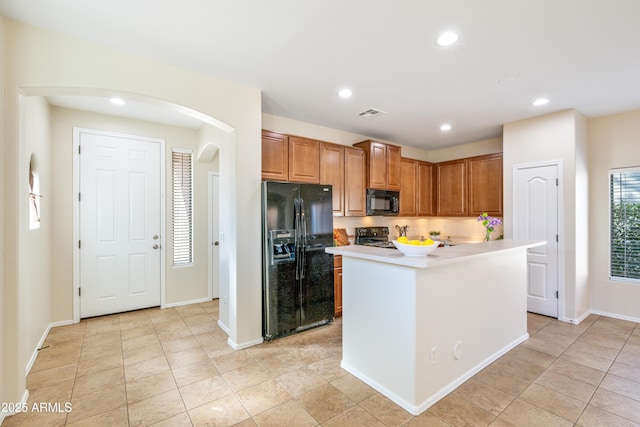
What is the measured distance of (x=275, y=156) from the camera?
360 centimetres

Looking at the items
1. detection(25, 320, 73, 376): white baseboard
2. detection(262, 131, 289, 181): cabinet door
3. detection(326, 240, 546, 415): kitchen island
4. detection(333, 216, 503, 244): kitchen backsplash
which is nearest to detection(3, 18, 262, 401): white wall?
detection(262, 131, 289, 181): cabinet door

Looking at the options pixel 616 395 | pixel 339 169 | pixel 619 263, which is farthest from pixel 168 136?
pixel 619 263

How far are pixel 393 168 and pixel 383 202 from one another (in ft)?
2.02

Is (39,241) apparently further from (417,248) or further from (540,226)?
(540,226)

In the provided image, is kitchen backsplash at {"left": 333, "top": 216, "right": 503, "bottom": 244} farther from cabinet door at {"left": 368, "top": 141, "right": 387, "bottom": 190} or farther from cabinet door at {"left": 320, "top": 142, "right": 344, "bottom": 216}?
cabinet door at {"left": 368, "top": 141, "right": 387, "bottom": 190}

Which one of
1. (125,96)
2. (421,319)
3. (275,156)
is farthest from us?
A: (275,156)

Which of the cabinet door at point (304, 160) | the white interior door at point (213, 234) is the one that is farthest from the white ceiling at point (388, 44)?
the white interior door at point (213, 234)

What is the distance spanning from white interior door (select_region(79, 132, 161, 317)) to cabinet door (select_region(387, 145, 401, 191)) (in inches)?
141

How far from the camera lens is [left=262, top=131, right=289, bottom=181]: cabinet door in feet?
11.5

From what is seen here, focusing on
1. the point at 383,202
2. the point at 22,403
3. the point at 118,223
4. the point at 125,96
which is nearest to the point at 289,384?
A: the point at 22,403

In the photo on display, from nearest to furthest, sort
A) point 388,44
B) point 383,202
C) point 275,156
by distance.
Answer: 1. point 388,44
2. point 275,156
3. point 383,202

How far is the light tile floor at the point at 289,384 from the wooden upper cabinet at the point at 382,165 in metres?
2.46

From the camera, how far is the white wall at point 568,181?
12.0ft

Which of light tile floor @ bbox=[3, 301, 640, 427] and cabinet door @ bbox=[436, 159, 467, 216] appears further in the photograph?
cabinet door @ bbox=[436, 159, 467, 216]
